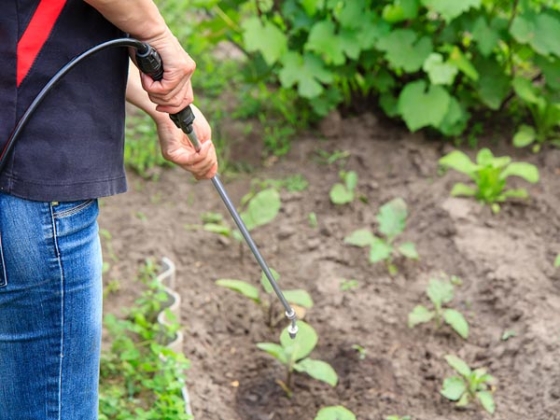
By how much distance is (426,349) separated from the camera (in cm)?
288

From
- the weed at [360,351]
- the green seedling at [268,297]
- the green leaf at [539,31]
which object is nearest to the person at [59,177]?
the green seedling at [268,297]

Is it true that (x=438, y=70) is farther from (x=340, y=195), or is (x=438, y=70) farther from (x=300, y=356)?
(x=300, y=356)

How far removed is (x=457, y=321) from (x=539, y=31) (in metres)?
1.71

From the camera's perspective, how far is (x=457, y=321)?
2.84 meters


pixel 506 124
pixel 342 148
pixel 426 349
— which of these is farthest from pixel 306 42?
pixel 426 349

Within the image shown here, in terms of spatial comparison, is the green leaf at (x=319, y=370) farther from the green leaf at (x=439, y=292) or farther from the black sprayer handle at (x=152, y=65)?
the black sprayer handle at (x=152, y=65)

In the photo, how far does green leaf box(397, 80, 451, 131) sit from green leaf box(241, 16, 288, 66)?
25.7 inches

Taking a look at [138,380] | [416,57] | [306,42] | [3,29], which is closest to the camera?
[3,29]

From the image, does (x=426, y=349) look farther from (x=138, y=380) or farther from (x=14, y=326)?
(x=14, y=326)

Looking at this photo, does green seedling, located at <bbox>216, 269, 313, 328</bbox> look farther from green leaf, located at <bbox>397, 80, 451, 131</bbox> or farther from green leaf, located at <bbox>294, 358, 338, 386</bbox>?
green leaf, located at <bbox>397, 80, 451, 131</bbox>

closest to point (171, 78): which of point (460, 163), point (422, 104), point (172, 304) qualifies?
point (172, 304)

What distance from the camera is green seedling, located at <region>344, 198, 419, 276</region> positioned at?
325 centimetres

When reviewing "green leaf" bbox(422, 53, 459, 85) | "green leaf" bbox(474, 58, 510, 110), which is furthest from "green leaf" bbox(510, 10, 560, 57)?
"green leaf" bbox(422, 53, 459, 85)

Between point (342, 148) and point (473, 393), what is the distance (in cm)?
190
